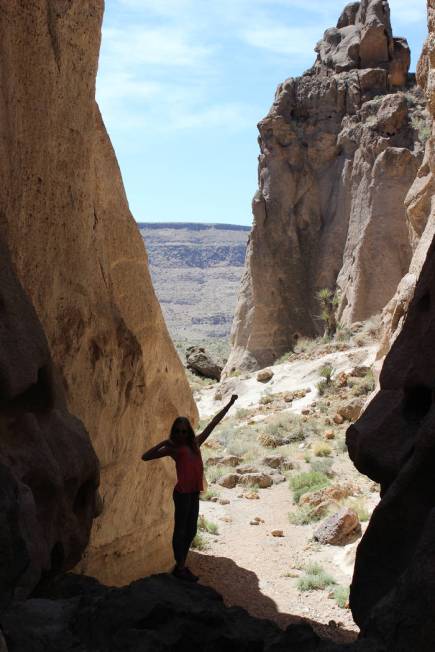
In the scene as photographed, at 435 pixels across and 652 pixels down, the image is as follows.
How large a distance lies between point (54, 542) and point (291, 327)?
105ft

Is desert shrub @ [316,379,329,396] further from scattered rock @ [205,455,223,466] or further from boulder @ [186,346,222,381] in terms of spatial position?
boulder @ [186,346,222,381]

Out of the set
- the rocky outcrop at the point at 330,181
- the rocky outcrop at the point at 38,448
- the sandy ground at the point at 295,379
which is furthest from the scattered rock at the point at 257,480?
the rocky outcrop at the point at 330,181

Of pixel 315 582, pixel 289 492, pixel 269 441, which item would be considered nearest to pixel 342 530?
pixel 315 582

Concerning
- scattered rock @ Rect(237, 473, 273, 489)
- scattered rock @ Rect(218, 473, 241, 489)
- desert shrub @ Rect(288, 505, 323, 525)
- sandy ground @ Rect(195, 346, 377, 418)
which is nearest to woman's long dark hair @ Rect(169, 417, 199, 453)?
desert shrub @ Rect(288, 505, 323, 525)

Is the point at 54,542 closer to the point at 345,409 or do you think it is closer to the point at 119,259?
the point at 119,259

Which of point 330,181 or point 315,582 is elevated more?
point 330,181

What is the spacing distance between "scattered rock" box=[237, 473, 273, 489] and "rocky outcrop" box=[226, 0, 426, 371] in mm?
15133

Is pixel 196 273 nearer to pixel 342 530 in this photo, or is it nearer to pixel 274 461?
pixel 274 461

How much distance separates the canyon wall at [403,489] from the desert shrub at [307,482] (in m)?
9.58

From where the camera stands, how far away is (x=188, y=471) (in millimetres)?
6980

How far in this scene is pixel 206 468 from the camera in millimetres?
19516

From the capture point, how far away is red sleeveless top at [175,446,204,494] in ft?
22.9

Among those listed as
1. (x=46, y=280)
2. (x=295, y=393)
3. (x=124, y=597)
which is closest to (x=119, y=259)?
(x=46, y=280)

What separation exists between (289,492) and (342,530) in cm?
408
